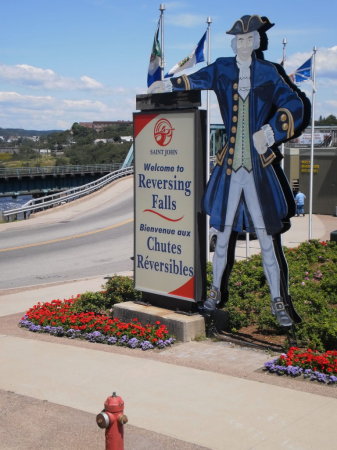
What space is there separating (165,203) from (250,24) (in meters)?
3.12

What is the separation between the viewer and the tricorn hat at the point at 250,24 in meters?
9.62

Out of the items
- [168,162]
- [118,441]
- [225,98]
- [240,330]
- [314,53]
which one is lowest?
[240,330]

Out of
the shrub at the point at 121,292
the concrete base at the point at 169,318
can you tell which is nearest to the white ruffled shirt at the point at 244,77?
the concrete base at the point at 169,318

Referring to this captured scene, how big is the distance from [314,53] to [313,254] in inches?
241

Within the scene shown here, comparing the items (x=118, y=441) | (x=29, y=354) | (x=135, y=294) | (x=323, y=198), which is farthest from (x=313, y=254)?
(x=323, y=198)

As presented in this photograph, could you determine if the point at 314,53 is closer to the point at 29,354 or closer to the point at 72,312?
the point at 72,312

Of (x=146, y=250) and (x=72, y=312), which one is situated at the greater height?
(x=146, y=250)

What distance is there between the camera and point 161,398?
7.74 metres

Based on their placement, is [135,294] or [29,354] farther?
[135,294]

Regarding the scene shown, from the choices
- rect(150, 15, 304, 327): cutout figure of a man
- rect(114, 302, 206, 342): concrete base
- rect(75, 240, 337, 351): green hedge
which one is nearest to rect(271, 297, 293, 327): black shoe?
rect(150, 15, 304, 327): cutout figure of a man

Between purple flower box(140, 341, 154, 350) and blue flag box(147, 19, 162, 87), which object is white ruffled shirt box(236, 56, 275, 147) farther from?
purple flower box(140, 341, 154, 350)

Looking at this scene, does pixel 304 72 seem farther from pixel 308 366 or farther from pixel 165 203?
pixel 308 366

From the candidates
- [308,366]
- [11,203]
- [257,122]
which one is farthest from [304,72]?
[11,203]

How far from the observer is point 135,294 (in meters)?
12.7
